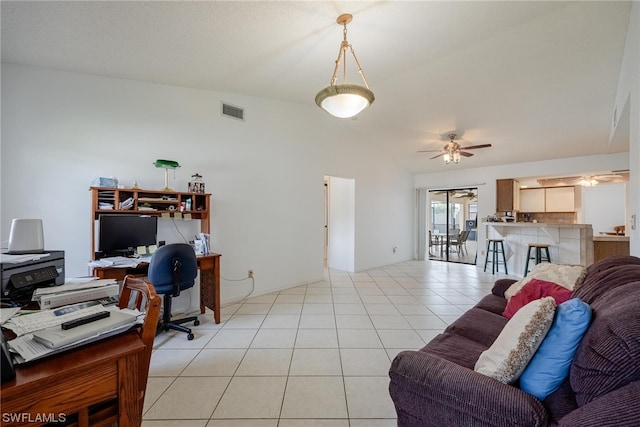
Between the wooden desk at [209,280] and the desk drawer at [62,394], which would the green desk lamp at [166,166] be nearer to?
the wooden desk at [209,280]

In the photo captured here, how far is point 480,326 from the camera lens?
1.86 metres

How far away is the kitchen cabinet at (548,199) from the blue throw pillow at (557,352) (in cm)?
778

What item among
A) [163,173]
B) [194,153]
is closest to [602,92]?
[194,153]

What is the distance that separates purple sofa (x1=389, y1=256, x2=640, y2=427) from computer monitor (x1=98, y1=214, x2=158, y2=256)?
2758 mm

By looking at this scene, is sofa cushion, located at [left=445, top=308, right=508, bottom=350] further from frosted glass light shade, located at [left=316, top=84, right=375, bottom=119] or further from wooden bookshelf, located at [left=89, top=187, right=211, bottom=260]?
wooden bookshelf, located at [left=89, top=187, right=211, bottom=260]

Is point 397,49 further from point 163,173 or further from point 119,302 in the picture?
point 119,302

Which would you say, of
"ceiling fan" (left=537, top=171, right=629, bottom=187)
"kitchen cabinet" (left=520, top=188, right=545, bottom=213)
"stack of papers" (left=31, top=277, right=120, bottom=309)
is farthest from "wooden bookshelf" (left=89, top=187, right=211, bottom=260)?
"kitchen cabinet" (left=520, top=188, right=545, bottom=213)

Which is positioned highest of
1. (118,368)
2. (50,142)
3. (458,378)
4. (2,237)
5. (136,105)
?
(136,105)

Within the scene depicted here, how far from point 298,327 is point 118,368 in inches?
86.4

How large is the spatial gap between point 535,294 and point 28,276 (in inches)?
128

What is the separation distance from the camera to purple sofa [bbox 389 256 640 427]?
777mm

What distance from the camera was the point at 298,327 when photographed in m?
2.84

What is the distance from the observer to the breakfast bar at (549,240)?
4.45 m

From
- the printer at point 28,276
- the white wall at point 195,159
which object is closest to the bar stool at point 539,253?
the white wall at point 195,159
